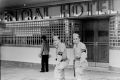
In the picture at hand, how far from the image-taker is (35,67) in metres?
12.3

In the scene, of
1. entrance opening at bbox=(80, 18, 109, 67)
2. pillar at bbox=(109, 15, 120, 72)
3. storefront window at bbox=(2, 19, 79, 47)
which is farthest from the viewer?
storefront window at bbox=(2, 19, 79, 47)

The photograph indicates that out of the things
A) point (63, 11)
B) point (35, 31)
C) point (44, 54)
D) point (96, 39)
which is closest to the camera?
point (44, 54)

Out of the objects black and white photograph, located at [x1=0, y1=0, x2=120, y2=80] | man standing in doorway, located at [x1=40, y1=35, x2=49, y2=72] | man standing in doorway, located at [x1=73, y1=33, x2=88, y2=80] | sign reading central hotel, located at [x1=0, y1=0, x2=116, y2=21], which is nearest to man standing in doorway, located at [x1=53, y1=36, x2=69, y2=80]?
man standing in doorway, located at [x1=73, y1=33, x2=88, y2=80]

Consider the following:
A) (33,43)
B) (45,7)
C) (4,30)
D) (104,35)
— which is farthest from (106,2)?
(4,30)

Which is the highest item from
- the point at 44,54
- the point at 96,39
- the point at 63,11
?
the point at 63,11

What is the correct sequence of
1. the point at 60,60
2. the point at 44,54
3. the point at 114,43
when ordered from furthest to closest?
the point at 44,54, the point at 114,43, the point at 60,60

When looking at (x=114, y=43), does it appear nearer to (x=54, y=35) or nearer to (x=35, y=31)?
(x=54, y=35)

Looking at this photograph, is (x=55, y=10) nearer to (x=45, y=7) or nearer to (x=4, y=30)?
(x=45, y=7)

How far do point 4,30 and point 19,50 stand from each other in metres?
1.90

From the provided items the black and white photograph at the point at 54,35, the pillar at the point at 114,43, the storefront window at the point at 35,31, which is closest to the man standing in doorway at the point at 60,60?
the black and white photograph at the point at 54,35

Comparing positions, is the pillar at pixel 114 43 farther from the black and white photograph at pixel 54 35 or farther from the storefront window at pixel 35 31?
the storefront window at pixel 35 31

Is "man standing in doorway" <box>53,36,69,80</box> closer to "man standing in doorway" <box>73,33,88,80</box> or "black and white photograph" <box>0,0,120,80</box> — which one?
"man standing in doorway" <box>73,33,88,80</box>

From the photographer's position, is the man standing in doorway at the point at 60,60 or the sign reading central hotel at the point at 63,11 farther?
the sign reading central hotel at the point at 63,11

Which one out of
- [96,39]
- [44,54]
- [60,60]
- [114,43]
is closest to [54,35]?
[44,54]
